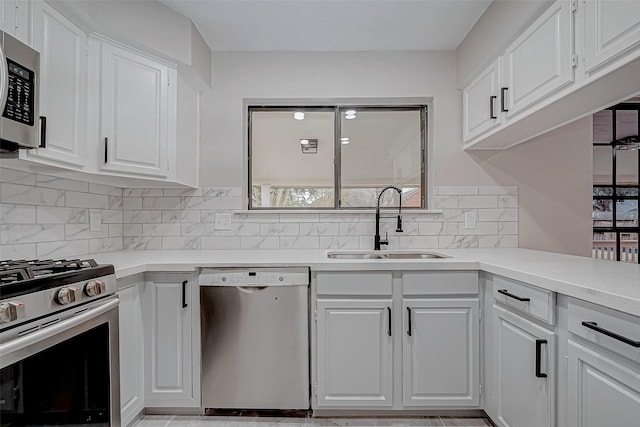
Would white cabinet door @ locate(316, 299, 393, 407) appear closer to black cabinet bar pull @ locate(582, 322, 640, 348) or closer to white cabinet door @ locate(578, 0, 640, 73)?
black cabinet bar pull @ locate(582, 322, 640, 348)

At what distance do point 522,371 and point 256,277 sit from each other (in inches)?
51.6

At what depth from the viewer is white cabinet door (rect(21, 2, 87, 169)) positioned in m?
1.56

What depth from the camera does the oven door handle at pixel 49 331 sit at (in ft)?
3.31

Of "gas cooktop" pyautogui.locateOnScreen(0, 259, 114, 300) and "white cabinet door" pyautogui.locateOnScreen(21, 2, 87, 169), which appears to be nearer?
"gas cooktop" pyautogui.locateOnScreen(0, 259, 114, 300)

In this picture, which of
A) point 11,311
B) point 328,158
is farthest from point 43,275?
point 328,158

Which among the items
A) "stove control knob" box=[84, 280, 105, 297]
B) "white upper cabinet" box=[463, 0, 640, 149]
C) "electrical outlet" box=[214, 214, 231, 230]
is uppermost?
"white upper cabinet" box=[463, 0, 640, 149]

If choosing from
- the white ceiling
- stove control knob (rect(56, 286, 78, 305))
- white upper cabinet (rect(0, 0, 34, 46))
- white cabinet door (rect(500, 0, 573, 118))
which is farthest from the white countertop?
the white ceiling

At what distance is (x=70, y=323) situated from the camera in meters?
1.24

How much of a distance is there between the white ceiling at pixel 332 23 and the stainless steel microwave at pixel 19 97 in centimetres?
100

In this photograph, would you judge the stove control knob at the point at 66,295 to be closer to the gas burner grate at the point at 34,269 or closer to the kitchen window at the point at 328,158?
the gas burner grate at the point at 34,269

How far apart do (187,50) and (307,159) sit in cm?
108

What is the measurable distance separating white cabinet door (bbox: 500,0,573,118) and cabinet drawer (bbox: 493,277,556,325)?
0.86m

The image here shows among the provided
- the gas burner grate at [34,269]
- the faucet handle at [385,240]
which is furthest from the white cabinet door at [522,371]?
the gas burner grate at [34,269]

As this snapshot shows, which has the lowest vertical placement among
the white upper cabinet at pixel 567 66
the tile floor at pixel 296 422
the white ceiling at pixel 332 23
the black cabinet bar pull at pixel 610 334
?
the tile floor at pixel 296 422
